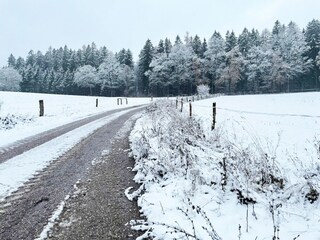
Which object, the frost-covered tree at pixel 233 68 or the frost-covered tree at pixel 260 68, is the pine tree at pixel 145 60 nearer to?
the frost-covered tree at pixel 233 68

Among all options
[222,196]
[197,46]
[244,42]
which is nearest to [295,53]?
[244,42]

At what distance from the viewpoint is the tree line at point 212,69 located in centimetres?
7025

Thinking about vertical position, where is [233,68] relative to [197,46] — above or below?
below

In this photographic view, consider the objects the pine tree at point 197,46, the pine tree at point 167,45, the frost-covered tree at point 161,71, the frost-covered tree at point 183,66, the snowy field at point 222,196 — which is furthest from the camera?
the pine tree at point 167,45

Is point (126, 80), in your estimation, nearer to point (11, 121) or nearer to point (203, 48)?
point (203, 48)

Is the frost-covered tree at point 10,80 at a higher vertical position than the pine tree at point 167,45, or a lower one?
lower

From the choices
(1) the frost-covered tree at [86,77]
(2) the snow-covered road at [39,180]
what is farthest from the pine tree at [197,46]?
(2) the snow-covered road at [39,180]

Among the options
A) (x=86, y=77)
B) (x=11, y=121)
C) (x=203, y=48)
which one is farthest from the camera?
(x=86, y=77)

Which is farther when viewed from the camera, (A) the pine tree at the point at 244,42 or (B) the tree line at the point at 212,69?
(A) the pine tree at the point at 244,42

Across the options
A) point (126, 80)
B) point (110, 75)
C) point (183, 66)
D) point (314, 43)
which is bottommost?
point (126, 80)

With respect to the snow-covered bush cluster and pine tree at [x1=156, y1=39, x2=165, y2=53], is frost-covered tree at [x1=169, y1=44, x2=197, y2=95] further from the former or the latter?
the snow-covered bush cluster

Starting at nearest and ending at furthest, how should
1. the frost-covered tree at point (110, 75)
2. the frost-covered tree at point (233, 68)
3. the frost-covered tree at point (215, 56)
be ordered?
the frost-covered tree at point (233, 68) → the frost-covered tree at point (215, 56) → the frost-covered tree at point (110, 75)

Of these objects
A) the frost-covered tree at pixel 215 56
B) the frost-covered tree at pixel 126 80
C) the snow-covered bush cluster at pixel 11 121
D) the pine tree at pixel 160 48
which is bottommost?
the snow-covered bush cluster at pixel 11 121

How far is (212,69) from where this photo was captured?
2985 inches
